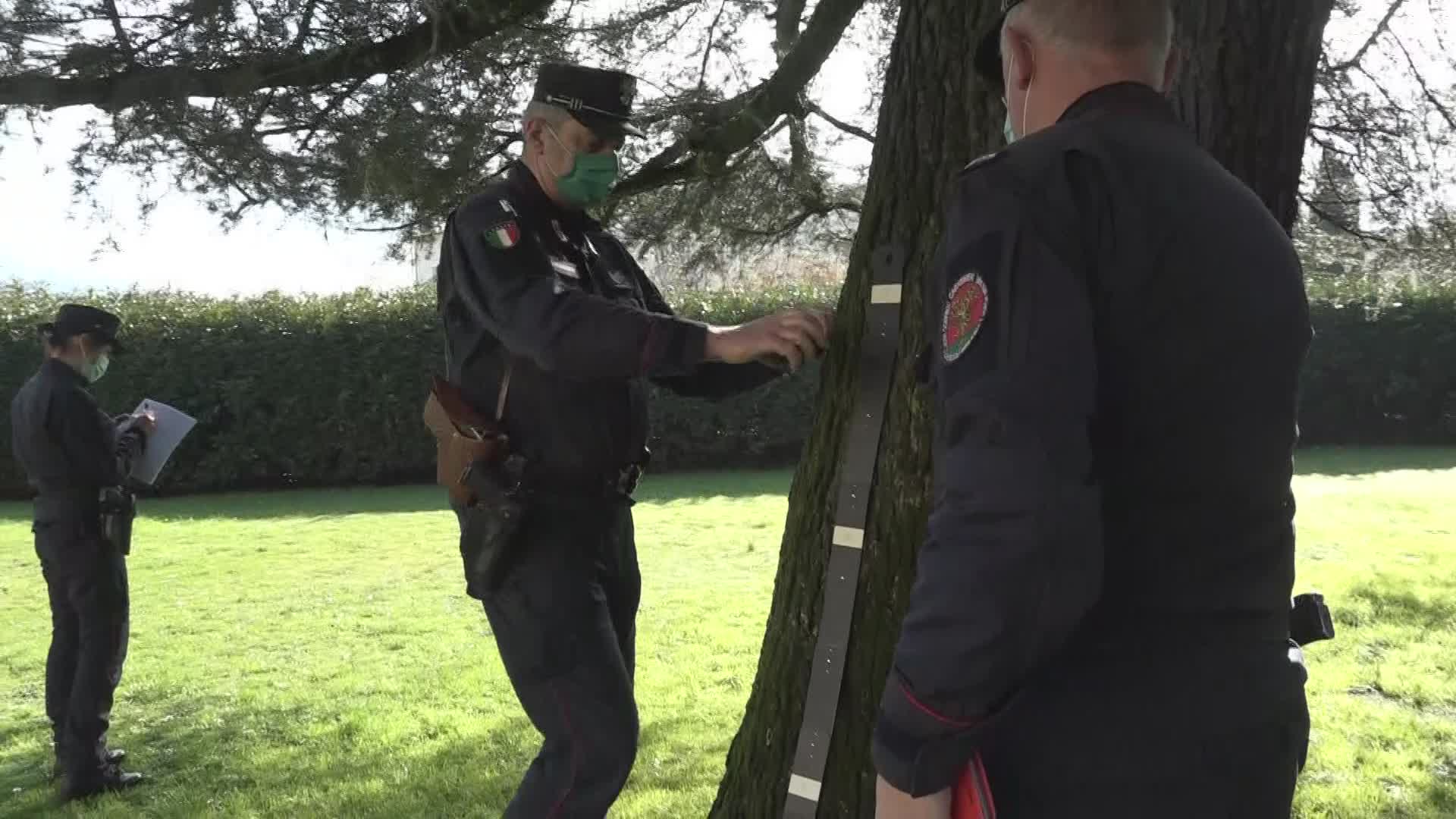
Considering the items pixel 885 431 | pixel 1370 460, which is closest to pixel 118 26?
pixel 885 431

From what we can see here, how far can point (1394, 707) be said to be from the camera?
4.83 meters

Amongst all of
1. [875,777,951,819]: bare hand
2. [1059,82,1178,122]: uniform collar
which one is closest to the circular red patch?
[1059,82,1178,122]: uniform collar

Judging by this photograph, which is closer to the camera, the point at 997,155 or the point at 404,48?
the point at 997,155

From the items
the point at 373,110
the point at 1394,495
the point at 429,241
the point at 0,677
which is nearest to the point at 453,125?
the point at 373,110

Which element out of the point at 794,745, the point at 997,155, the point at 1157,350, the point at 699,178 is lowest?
the point at 794,745

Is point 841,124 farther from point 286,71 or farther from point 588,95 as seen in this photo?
point 588,95

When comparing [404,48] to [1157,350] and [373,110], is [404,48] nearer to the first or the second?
[373,110]

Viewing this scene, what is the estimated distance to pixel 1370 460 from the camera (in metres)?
13.5

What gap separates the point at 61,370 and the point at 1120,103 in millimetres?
4488

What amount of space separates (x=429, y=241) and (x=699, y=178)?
1.39 meters

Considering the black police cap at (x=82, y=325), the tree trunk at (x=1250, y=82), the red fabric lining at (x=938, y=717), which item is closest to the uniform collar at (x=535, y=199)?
the tree trunk at (x=1250, y=82)

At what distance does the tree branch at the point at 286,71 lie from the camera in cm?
439

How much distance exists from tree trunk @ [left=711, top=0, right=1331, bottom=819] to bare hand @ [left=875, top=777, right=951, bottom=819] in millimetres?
942

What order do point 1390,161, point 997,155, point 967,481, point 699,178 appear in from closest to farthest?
point 967,481
point 997,155
point 1390,161
point 699,178
